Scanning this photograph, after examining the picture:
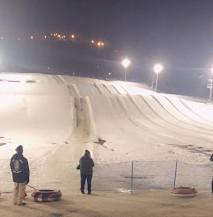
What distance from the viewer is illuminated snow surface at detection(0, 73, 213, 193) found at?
42.4 ft

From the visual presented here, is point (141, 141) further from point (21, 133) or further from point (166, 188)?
point (166, 188)

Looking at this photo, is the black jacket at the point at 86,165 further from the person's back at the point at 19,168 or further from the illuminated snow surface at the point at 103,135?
the person's back at the point at 19,168

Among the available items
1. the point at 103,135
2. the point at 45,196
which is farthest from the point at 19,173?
the point at 103,135

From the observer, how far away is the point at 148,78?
71.2 metres

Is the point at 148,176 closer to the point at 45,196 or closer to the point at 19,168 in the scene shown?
the point at 45,196

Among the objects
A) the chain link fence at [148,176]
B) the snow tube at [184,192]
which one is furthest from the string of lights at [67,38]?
the snow tube at [184,192]

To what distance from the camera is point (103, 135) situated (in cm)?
2277

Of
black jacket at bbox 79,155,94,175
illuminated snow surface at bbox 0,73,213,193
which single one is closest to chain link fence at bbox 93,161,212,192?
illuminated snow surface at bbox 0,73,213,193

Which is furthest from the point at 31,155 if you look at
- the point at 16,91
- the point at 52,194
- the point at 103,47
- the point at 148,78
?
the point at 103,47

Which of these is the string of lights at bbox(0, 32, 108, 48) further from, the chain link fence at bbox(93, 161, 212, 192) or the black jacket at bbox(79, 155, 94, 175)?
the black jacket at bbox(79, 155, 94, 175)

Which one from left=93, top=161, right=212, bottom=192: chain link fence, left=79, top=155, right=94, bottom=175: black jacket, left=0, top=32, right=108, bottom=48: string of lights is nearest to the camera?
left=79, top=155, right=94, bottom=175: black jacket

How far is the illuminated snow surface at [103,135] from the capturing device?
1294 centimetres

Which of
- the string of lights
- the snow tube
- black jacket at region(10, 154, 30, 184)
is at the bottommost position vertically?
the snow tube

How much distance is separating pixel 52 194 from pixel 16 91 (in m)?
25.3
